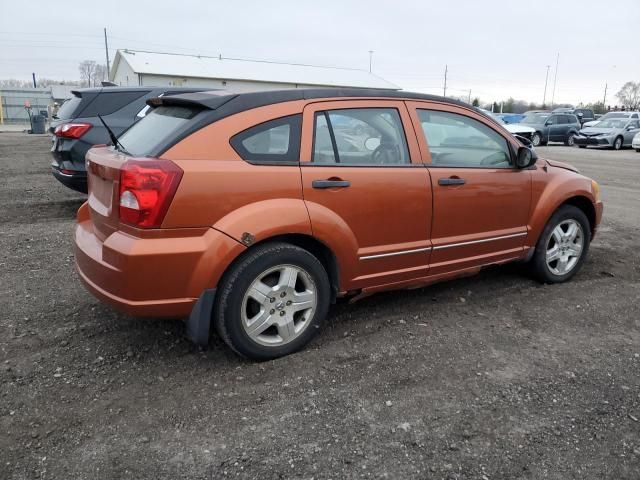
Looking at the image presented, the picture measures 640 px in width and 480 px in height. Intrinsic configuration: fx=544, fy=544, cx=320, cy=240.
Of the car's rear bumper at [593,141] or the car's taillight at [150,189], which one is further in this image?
the car's rear bumper at [593,141]

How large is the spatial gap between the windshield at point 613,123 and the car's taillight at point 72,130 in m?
24.9

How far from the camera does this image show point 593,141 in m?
24.8

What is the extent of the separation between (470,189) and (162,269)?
7.82ft

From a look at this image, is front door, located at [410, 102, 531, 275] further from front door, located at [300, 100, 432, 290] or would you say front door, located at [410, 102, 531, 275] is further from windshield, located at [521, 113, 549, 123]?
windshield, located at [521, 113, 549, 123]

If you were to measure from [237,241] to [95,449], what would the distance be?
127 cm

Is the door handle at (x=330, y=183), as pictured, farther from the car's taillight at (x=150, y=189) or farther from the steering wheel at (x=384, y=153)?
the car's taillight at (x=150, y=189)

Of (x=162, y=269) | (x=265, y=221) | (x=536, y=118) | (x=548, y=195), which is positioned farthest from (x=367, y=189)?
(x=536, y=118)

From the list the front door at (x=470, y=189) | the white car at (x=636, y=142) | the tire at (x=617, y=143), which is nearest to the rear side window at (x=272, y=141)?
the front door at (x=470, y=189)

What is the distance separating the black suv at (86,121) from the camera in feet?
22.5

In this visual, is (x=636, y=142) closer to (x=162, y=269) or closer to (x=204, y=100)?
(x=204, y=100)

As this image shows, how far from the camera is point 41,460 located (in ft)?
8.32

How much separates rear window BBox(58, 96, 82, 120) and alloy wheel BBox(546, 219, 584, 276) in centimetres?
609

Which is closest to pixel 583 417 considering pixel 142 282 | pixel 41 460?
pixel 142 282

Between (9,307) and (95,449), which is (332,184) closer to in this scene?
(95,449)
